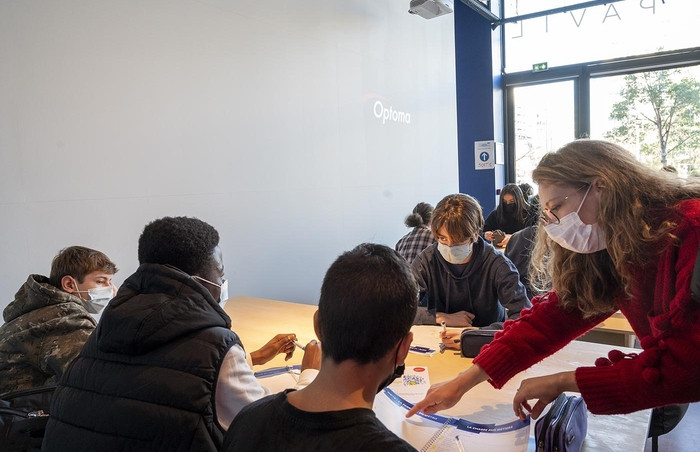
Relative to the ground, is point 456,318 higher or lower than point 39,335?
lower

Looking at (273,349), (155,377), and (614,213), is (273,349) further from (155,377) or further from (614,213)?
(614,213)

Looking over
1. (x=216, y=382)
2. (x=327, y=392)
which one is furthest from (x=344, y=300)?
(x=216, y=382)

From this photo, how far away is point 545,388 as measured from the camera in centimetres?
126

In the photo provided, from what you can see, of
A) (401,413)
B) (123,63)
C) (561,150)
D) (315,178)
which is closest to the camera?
(561,150)

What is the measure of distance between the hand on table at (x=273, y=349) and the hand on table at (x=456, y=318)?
2.77ft

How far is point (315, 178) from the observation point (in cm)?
489

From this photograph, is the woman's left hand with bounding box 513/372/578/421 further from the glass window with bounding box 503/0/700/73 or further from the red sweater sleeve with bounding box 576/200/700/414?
the glass window with bounding box 503/0/700/73

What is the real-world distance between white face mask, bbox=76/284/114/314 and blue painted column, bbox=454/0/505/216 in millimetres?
6478

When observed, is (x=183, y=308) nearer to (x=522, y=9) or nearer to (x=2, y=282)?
(x=2, y=282)

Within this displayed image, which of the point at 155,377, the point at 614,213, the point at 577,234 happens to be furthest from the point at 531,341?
the point at 155,377

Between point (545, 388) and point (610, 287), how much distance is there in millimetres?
372

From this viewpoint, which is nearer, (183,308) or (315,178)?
(183,308)

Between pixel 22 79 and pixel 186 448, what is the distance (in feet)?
8.54

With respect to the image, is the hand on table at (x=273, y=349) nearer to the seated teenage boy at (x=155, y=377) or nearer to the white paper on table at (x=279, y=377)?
the white paper on table at (x=279, y=377)
